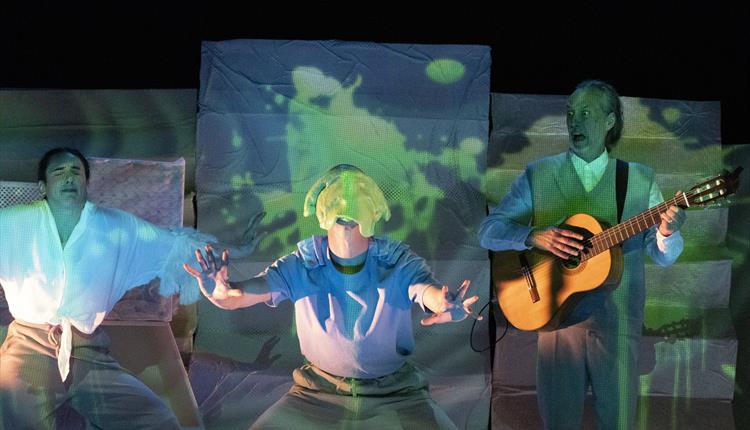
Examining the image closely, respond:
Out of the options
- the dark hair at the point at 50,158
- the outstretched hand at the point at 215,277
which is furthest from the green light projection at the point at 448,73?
the dark hair at the point at 50,158

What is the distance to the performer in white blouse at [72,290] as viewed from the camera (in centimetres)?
387

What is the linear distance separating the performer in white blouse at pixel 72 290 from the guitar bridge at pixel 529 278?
134 cm

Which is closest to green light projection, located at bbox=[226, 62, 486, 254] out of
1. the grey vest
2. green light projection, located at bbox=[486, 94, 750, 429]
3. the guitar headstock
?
green light projection, located at bbox=[486, 94, 750, 429]

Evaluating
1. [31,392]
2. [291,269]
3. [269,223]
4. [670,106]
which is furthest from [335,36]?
[31,392]

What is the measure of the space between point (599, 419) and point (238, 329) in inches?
61.4

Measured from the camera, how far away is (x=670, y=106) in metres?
4.45

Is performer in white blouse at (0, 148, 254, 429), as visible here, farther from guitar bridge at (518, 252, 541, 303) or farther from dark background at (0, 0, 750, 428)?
guitar bridge at (518, 252, 541, 303)

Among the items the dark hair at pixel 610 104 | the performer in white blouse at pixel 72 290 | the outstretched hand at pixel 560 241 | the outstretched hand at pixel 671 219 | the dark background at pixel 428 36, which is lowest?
the performer in white blouse at pixel 72 290

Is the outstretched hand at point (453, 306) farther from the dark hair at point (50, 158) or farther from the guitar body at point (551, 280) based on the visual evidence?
the dark hair at point (50, 158)

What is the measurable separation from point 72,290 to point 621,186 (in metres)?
2.23

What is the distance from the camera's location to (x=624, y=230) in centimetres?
387

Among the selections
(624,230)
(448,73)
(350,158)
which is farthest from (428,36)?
(624,230)

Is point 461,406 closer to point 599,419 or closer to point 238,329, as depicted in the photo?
point 599,419

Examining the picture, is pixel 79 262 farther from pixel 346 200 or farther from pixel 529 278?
pixel 529 278
